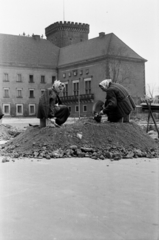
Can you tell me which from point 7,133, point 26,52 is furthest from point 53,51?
point 7,133

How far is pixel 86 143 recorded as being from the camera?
30.8ft

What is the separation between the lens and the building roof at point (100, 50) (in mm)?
54938

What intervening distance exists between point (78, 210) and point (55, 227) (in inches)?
23.8

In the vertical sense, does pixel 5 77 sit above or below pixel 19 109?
above

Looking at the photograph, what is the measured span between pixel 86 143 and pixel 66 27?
69.7 metres

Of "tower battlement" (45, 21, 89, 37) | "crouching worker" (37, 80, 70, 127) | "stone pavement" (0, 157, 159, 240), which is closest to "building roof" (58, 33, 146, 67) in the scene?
"tower battlement" (45, 21, 89, 37)

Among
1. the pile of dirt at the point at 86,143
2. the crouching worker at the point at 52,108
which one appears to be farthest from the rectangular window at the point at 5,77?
the pile of dirt at the point at 86,143

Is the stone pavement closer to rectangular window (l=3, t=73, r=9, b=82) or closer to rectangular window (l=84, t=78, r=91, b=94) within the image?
rectangular window (l=84, t=78, r=91, b=94)

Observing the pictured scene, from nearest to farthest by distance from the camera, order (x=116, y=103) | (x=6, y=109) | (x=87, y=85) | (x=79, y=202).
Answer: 1. (x=79, y=202)
2. (x=116, y=103)
3. (x=87, y=85)
4. (x=6, y=109)

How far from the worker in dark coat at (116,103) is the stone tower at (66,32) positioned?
6478cm

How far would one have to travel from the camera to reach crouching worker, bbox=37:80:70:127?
35.4 ft

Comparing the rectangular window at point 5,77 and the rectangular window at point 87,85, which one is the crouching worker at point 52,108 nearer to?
the rectangular window at point 87,85

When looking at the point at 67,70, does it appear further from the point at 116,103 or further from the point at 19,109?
the point at 116,103

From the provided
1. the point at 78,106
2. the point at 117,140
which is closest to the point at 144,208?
the point at 117,140
